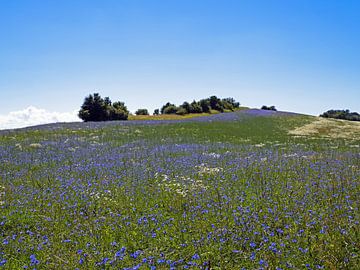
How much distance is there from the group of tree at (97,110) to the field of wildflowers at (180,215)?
37.2 m

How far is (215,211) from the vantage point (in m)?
7.08

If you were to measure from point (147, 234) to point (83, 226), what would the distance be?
4.97 feet

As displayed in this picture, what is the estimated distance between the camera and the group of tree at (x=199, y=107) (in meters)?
63.4

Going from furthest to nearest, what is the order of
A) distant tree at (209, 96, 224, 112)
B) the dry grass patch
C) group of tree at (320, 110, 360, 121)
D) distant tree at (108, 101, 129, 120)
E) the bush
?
group of tree at (320, 110, 360, 121), distant tree at (209, 96, 224, 112), the bush, distant tree at (108, 101, 129, 120), the dry grass patch

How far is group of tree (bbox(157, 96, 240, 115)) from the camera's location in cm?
6338

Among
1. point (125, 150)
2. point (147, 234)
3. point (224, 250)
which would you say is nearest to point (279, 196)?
point (224, 250)

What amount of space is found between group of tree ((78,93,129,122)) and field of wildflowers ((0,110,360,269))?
37.2 meters

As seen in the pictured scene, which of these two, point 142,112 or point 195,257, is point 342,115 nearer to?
point 142,112

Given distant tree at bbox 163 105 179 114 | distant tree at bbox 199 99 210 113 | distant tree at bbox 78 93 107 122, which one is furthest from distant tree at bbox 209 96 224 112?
distant tree at bbox 78 93 107 122

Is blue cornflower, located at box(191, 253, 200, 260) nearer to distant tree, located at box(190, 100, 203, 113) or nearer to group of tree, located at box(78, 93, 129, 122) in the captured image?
group of tree, located at box(78, 93, 129, 122)

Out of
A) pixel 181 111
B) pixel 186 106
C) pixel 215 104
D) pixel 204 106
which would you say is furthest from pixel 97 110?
pixel 215 104

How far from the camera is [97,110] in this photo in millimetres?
50031

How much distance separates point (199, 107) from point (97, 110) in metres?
21.9

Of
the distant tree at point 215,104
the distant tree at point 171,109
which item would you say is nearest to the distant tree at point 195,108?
the distant tree at point 171,109
